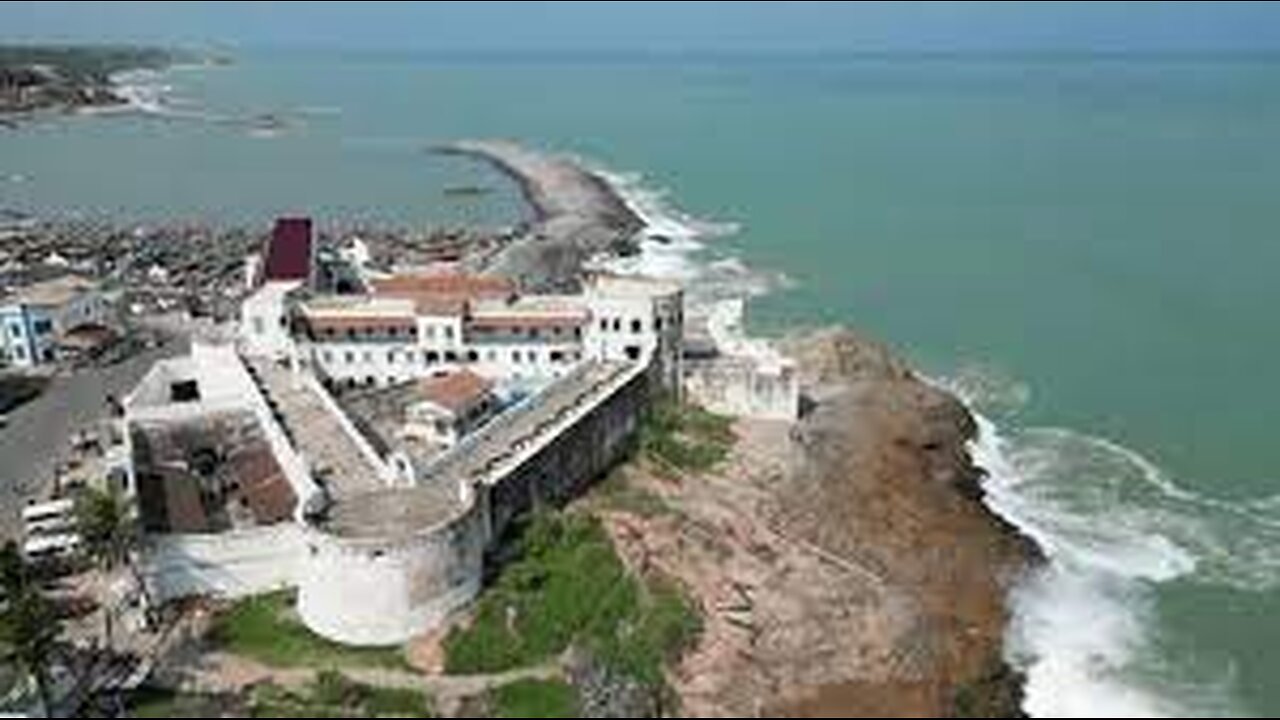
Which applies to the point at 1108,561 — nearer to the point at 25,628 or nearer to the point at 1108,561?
the point at 1108,561

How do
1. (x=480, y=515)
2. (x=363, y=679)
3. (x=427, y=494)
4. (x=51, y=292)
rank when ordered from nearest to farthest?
1. (x=363, y=679)
2. (x=480, y=515)
3. (x=427, y=494)
4. (x=51, y=292)

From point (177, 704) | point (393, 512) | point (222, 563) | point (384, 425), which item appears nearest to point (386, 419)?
point (384, 425)

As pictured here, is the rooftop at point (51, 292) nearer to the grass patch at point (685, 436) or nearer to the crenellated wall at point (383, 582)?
the grass patch at point (685, 436)

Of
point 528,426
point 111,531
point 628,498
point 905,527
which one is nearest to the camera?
point 111,531

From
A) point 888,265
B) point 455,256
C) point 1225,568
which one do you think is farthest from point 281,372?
point 888,265

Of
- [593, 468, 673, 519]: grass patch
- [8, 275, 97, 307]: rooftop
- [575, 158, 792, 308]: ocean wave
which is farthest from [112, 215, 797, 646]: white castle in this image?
[575, 158, 792, 308]: ocean wave

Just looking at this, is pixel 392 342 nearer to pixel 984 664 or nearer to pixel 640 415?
pixel 640 415
